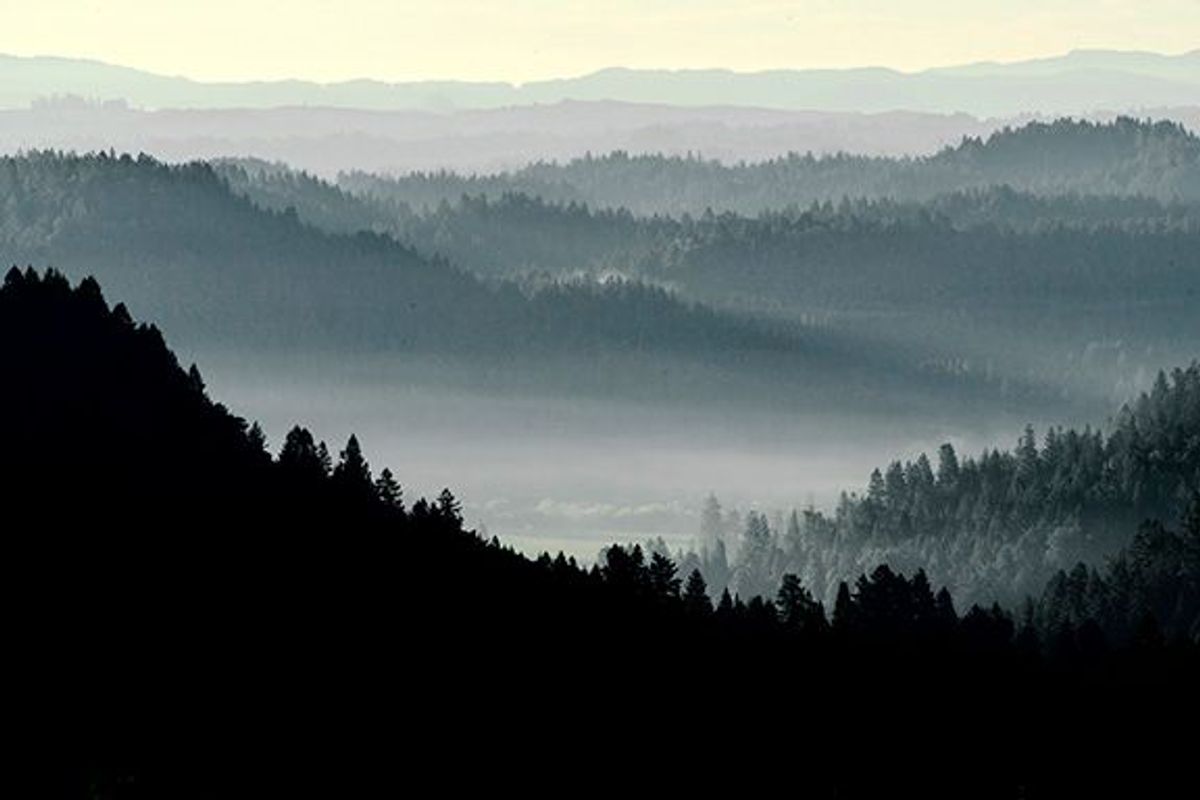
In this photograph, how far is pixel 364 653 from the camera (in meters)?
110

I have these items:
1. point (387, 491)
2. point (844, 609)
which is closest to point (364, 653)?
point (387, 491)

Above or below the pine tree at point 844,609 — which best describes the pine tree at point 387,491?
above

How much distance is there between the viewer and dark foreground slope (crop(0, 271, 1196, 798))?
315 ft

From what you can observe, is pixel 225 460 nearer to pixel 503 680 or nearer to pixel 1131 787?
pixel 503 680

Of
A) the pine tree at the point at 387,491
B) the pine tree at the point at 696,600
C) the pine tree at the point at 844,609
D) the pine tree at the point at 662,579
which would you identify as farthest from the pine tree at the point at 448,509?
the pine tree at the point at 844,609

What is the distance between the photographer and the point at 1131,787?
125500 mm

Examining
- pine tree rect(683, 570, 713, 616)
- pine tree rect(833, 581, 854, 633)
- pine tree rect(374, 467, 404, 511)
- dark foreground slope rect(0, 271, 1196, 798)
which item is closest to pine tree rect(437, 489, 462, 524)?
dark foreground slope rect(0, 271, 1196, 798)

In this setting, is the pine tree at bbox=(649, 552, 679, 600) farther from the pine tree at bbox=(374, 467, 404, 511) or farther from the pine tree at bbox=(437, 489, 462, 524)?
the pine tree at bbox=(374, 467, 404, 511)

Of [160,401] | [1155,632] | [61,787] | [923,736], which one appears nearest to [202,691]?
[61,787]

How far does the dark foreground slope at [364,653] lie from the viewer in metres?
95.9

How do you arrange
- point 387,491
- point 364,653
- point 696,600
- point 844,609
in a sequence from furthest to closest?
1. point 844,609
2. point 696,600
3. point 387,491
4. point 364,653

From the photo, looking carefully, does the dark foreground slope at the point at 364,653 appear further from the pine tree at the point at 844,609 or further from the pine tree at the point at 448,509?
the pine tree at the point at 844,609

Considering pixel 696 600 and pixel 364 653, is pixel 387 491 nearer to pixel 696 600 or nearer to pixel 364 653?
pixel 696 600

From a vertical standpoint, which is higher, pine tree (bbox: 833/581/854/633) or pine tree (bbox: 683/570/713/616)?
pine tree (bbox: 683/570/713/616)
